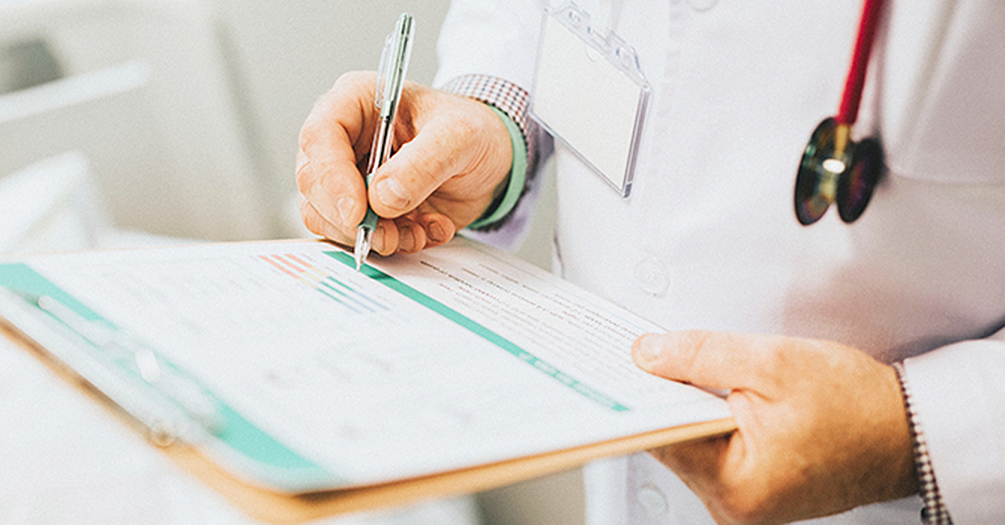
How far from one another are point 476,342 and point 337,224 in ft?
0.59

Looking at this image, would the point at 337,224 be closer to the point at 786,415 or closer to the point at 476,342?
the point at 476,342

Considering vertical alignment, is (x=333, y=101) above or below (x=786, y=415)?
above

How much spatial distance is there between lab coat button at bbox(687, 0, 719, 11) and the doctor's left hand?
0.72 feet

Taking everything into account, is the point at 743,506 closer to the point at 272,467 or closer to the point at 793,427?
the point at 793,427

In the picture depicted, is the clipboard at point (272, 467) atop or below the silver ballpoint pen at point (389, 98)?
below

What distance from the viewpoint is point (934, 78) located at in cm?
36

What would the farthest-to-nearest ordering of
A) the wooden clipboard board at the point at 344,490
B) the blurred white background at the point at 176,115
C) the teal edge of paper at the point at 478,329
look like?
1. the blurred white background at the point at 176,115
2. the teal edge of paper at the point at 478,329
3. the wooden clipboard board at the point at 344,490

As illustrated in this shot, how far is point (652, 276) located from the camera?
1.73ft

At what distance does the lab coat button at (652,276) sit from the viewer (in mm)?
521

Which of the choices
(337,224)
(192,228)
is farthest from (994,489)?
(192,228)

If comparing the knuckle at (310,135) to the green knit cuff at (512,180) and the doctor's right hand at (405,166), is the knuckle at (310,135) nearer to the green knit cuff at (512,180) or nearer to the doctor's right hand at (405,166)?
the doctor's right hand at (405,166)

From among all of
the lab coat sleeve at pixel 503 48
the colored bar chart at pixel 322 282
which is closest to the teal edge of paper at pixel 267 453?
the colored bar chart at pixel 322 282

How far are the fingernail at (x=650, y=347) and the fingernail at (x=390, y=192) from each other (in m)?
0.20

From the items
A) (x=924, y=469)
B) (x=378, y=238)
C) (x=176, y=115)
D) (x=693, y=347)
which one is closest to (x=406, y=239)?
(x=378, y=238)
